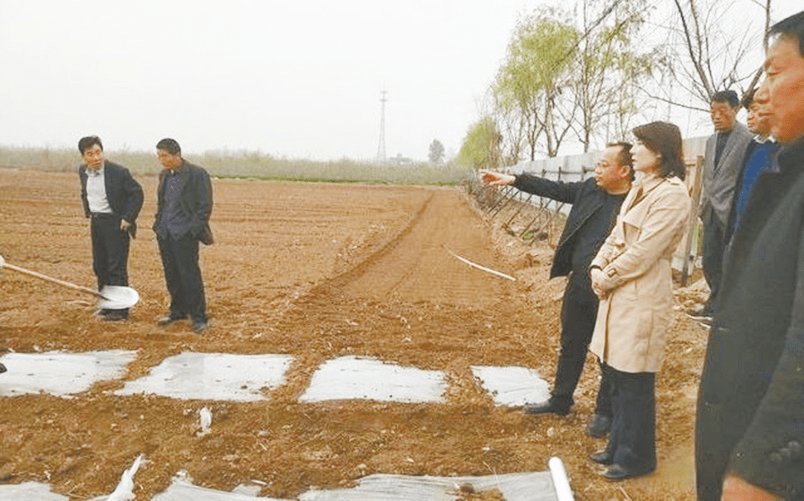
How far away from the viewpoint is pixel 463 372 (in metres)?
4.65

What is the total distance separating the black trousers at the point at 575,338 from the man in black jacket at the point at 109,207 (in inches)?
169

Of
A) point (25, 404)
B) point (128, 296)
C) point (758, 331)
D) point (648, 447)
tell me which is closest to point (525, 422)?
point (648, 447)

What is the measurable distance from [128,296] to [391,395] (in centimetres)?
295

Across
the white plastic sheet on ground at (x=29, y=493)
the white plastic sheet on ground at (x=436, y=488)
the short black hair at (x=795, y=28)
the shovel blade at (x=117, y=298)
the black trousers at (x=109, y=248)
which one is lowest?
the white plastic sheet on ground at (x=29, y=493)

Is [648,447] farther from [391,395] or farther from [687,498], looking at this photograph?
[391,395]

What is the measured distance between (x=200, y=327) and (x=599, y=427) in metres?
3.65

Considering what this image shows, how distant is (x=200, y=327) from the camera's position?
5.54 metres

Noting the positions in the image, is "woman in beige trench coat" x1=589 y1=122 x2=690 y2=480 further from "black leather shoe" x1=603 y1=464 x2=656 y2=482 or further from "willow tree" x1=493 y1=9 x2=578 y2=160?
"willow tree" x1=493 y1=9 x2=578 y2=160

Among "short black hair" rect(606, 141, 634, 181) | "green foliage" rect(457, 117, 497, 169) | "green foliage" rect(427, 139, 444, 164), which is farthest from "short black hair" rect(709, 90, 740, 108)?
"green foliage" rect(427, 139, 444, 164)

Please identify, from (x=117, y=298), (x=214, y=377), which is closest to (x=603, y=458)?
(x=214, y=377)

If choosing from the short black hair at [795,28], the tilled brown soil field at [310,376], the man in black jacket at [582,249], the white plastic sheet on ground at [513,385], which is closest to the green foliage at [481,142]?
the tilled brown soil field at [310,376]

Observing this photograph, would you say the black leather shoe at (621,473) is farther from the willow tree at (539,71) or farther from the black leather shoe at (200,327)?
the willow tree at (539,71)

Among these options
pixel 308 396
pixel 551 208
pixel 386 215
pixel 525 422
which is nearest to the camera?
pixel 525 422

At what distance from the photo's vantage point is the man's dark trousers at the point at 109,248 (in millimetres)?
5887
